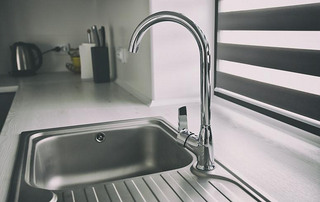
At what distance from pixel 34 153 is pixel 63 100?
66cm

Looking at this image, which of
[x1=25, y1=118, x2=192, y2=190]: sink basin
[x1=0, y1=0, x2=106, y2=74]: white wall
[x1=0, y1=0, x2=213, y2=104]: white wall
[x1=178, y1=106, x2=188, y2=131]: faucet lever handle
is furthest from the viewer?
[x1=0, y1=0, x2=106, y2=74]: white wall

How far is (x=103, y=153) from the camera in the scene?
1176 mm

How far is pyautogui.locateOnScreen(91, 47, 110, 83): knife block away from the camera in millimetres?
1964

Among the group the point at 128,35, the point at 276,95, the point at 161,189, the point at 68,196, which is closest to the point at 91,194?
the point at 68,196

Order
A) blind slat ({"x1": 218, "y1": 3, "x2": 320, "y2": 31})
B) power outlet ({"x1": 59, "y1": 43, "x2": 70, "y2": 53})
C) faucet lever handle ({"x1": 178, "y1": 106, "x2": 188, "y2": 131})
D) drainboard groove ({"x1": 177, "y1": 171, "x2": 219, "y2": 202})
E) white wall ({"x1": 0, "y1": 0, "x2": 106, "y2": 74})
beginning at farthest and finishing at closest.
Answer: power outlet ({"x1": 59, "y1": 43, "x2": 70, "y2": 53})
white wall ({"x1": 0, "y1": 0, "x2": 106, "y2": 74})
blind slat ({"x1": 218, "y1": 3, "x2": 320, "y2": 31})
faucet lever handle ({"x1": 178, "y1": 106, "x2": 188, "y2": 131})
drainboard groove ({"x1": 177, "y1": 171, "x2": 219, "y2": 202})

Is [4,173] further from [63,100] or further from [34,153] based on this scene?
[63,100]

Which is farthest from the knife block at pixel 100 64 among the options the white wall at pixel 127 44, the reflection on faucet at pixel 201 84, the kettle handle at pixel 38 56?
the reflection on faucet at pixel 201 84

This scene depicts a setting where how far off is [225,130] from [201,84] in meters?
0.33

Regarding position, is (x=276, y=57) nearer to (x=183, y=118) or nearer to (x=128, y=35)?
(x=183, y=118)

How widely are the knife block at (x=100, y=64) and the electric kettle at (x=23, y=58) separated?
2.07 feet

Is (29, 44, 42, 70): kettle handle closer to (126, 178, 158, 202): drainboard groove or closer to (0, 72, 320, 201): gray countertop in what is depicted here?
(0, 72, 320, 201): gray countertop

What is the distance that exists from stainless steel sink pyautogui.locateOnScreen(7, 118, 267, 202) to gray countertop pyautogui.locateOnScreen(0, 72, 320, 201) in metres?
0.05

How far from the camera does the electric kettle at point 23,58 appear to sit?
2.29 m

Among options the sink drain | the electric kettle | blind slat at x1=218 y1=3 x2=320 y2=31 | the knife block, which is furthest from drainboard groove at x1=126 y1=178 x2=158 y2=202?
the electric kettle
